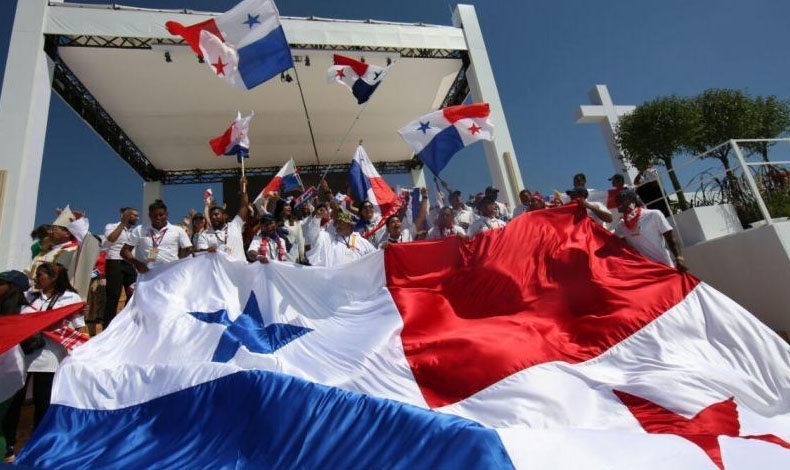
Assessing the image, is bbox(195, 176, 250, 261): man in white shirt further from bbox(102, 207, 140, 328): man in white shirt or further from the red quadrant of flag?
the red quadrant of flag

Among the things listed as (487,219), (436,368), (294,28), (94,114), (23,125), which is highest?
(294,28)

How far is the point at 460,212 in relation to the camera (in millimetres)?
6406

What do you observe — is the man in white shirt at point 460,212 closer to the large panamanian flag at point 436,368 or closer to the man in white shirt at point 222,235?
the large panamanian flag at point 436,368

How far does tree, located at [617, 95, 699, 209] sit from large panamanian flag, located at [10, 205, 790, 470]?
11893 mm

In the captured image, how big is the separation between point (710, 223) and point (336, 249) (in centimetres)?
523

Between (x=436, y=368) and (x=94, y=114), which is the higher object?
(x=94, y=114)

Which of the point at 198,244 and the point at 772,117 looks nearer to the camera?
the point at 198,244

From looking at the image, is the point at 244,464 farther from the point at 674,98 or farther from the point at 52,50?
the point at 674,98

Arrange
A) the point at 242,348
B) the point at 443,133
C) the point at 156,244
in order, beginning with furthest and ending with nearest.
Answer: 1. the point at 443,133
2. the point at 156,244
3. the point at 242,348

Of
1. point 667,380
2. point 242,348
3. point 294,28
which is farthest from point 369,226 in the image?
point 294,28

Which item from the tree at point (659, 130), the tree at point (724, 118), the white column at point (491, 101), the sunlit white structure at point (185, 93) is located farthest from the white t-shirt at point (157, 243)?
the tree at point (724, 118)

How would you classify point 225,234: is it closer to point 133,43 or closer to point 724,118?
point 133,43

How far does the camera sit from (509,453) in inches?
74.4

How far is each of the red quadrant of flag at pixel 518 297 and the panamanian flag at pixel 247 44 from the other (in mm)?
4054
